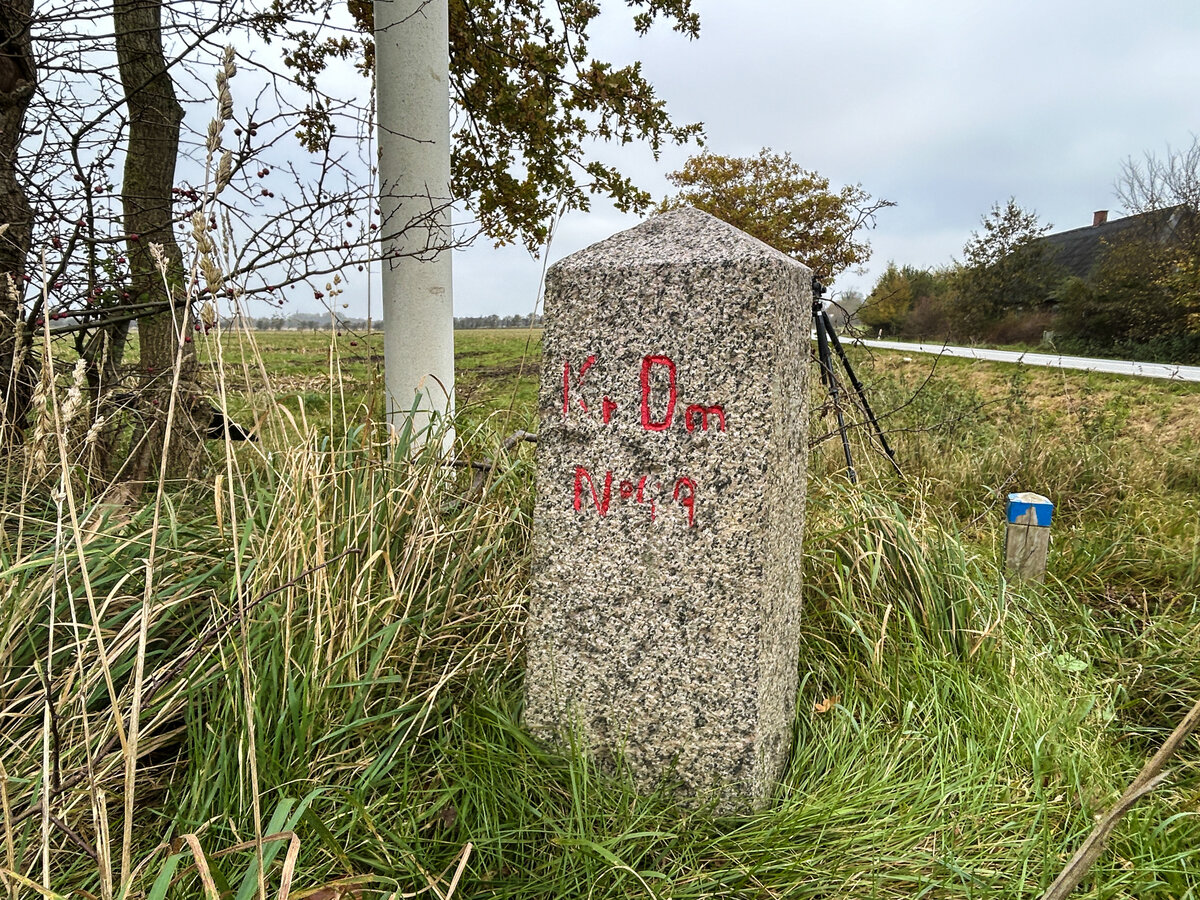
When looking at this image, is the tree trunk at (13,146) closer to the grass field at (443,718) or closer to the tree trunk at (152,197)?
the tree trunk at (152,197)

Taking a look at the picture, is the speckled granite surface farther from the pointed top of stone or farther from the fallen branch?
the fallen branch

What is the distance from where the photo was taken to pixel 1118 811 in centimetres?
71

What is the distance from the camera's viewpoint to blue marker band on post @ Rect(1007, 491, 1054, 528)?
2.90m

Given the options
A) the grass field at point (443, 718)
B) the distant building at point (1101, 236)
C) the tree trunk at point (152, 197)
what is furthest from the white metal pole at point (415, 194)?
the distant building at point (1101, 236)

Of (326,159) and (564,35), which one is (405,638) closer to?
(326,159)

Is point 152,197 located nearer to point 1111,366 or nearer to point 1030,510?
point 1030,510

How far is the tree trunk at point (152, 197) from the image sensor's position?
2.72 meters

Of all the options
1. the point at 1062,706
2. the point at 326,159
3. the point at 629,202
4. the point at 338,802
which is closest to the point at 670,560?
the point at 338,802

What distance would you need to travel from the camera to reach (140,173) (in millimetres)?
3258

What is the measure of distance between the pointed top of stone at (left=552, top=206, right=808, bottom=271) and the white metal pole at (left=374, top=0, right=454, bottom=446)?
4.17 ft

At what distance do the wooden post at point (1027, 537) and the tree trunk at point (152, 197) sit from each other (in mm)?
3433

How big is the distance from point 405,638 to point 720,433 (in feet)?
3.53

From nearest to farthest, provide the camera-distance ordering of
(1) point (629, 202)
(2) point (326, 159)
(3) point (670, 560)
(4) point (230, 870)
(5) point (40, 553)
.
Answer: (4) point (230, 870), (3) point (670, 560), (5) point (40, 553), (2) point (326, 159), (1) point (629, 202)

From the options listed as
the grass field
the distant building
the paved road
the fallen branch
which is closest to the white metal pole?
the grass field
